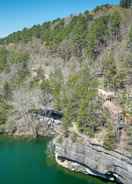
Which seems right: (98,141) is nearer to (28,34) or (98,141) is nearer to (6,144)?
(6,144)

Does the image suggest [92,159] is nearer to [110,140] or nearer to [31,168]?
[110,140]

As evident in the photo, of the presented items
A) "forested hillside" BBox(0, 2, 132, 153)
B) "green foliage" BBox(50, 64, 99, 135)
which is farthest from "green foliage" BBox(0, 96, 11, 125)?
"green foliage" BBox(50, 64, 99, 135)

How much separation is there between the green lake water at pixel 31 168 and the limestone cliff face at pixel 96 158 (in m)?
2.01

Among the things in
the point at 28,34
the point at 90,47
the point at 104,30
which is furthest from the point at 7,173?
the point at 28,34

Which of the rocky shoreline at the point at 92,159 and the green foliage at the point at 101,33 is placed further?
the green foliage at the point at 101,33

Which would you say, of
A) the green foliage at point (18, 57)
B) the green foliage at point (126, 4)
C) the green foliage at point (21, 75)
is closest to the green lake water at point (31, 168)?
the green foliage at point (21, 75)

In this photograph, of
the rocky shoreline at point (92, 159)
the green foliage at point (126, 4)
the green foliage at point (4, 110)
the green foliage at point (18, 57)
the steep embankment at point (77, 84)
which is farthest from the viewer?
the green foliage at point (126, 4)

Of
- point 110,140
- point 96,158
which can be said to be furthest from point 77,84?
point 110,140

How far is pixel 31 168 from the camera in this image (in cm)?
5441

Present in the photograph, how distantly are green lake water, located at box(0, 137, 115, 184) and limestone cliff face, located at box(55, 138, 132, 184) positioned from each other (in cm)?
201

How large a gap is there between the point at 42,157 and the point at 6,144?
42.4 feet

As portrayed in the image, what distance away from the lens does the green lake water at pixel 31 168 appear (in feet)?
162

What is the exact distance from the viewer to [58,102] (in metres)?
67.6

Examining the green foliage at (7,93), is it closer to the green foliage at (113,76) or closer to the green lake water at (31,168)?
the green lake water at (31,168)
